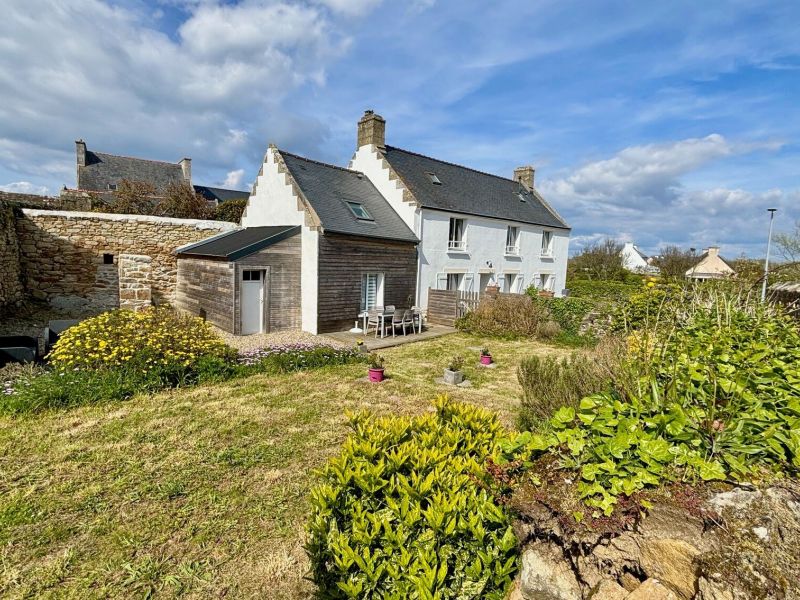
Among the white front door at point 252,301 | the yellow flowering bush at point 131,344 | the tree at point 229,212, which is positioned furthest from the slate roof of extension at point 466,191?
the tree at point 229,212

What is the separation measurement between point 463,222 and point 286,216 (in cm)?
831

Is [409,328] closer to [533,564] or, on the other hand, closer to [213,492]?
[213,492]

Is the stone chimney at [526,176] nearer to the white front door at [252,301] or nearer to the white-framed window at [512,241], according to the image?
the white-framed window at [512,241]

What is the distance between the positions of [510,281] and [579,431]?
20.1 metres

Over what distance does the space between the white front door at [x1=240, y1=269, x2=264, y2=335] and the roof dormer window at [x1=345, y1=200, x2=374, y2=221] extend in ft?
13.7

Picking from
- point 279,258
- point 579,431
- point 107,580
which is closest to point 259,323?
point 279,258

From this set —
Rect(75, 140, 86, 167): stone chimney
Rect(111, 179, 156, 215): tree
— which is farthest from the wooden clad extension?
Rect(75, 140, 86, 167): stone chimney

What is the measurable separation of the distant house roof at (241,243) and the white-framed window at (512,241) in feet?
40.5

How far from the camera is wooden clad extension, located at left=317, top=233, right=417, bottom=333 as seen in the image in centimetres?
1293

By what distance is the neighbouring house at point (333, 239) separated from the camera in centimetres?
1286

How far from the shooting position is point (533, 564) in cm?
187

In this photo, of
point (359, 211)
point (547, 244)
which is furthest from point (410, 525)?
point (547, 244)

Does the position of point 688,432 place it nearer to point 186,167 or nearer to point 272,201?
point 272,201

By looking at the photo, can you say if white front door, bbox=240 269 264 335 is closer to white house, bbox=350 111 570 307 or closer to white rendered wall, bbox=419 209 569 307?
white house, bbox=350 111 570 307
